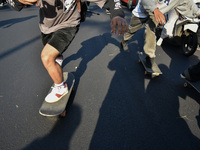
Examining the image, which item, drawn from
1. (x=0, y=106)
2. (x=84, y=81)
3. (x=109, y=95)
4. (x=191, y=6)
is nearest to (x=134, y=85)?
(x=109, y=95)

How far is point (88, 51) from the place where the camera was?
371cm

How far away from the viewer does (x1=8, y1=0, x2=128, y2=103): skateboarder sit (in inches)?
62.7

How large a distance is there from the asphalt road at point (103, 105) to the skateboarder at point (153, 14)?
0.53m

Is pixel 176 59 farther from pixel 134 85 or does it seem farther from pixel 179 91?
pixel 134 85

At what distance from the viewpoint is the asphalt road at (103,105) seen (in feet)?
5.26

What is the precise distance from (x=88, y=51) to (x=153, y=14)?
1.95 meters

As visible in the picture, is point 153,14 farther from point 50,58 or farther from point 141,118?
point 50,58

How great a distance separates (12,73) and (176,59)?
13.1 feet

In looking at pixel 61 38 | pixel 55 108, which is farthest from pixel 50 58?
pixel 55 108

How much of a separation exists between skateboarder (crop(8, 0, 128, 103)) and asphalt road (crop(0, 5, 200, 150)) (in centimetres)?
46

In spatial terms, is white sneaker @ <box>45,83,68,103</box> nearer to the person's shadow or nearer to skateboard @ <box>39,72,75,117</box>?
skateboard @ <box>39,72,75,117</box>

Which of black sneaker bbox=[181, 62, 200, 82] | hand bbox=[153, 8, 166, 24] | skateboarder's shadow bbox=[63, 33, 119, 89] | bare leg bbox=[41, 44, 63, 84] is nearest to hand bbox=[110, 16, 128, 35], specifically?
bare leg bbox=[41, 44, 63, 84]

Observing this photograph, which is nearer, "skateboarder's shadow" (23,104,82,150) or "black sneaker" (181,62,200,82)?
"skateboarder's shadow" (23,104,82,150)

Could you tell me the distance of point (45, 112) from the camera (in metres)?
1.81
